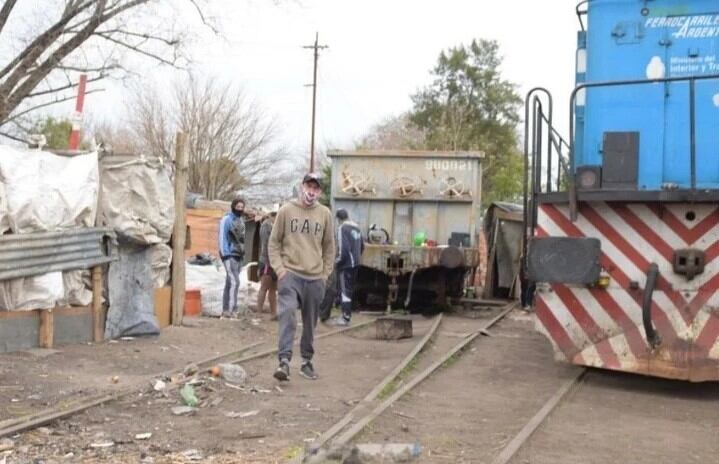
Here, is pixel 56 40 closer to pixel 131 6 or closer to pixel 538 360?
pixel 131 6

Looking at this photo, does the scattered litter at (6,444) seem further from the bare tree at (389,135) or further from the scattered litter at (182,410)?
the bare tree at (389,135)

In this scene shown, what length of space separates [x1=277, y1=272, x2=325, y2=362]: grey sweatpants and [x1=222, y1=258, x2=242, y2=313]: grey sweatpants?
181 inches

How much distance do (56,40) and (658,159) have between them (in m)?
16.9

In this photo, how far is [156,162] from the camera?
10.7m

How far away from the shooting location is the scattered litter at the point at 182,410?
658cm

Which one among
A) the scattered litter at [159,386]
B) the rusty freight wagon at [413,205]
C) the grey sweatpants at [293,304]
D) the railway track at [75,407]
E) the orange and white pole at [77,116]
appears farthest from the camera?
the rusty freight wagon at [413,205]

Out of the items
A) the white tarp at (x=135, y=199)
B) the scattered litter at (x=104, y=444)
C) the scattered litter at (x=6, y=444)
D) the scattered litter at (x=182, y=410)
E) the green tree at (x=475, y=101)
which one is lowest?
the scattered litter at (x=104, y=444)

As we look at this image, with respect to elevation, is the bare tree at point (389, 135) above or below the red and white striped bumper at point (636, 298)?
above

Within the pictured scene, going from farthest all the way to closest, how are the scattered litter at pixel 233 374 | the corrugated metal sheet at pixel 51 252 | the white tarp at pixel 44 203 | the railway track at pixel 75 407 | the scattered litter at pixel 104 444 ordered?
the white tarp at pixel 44 203 < the corrugated metal sheet at pixel 51 252 < the scattered litter at pixel 233 374 < the railway track at pixel 75 407 < the scattered litter at pixel 104 444

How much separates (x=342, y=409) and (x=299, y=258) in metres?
1.64

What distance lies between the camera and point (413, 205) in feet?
51.7

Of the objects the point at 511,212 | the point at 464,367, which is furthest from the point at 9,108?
the point at 464,367

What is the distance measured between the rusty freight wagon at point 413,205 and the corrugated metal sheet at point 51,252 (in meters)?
6.24

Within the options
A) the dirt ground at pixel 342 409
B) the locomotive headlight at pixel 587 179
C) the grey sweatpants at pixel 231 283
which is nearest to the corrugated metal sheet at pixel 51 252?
the dirt ground at pixel 342 409
